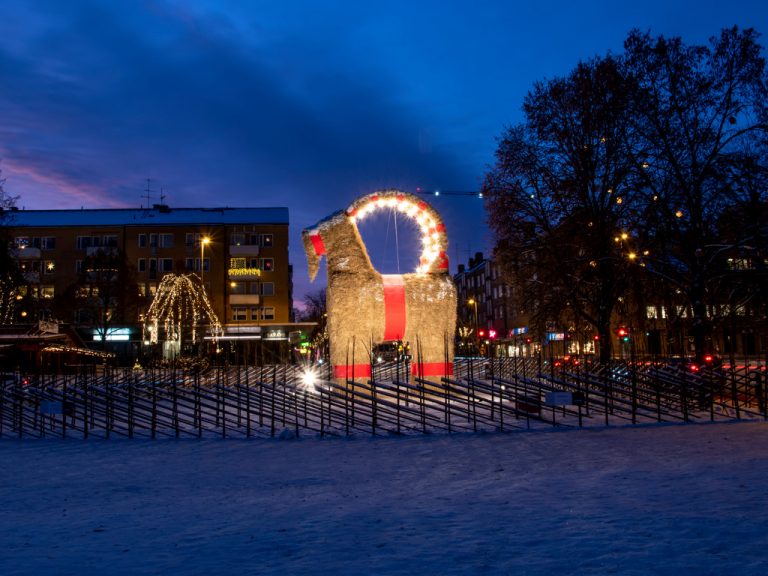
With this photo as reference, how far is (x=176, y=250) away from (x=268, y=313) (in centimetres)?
920

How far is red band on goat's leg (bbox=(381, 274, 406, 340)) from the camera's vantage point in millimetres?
18516

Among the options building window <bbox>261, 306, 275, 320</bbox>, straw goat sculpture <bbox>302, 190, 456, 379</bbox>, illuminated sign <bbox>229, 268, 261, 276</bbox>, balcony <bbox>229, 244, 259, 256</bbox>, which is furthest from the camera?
building window <bbox>261, 306, 275, 320</bbox>

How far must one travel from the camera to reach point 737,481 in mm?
8617

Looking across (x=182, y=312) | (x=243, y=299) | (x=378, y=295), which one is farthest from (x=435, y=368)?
(x=243, y=299)

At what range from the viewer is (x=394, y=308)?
18.5 m

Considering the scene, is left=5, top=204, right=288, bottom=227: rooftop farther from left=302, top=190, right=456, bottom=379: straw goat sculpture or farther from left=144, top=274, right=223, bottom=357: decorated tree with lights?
left=302, top=190, right=456, bottom=379: straw goat sculpture

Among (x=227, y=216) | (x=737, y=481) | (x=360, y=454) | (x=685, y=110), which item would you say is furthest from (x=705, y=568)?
(x=227, y=216)

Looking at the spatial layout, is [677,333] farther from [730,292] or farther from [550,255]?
[550,255]

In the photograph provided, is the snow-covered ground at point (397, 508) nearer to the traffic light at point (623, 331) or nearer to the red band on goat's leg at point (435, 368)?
the red band on goat's leg at point (435, 368)

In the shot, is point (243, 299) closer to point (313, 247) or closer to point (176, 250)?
point (176, 250)

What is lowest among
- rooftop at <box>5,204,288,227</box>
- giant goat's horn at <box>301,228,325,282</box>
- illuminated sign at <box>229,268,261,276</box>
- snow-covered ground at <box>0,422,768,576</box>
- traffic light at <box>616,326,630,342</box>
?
snow-covered ground at <box>0,422,768,576</box>

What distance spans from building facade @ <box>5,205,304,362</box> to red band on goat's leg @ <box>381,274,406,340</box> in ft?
134

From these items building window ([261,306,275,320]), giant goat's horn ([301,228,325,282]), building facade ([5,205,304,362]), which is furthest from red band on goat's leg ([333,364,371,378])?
building window ([261,306,275,320])

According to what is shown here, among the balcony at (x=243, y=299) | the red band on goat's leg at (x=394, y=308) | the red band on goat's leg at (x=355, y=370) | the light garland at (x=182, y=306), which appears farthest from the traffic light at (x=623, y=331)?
the balcony at (x=243, y=299)
